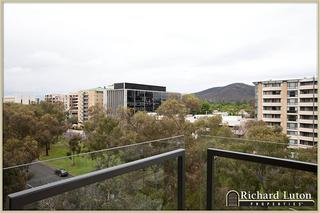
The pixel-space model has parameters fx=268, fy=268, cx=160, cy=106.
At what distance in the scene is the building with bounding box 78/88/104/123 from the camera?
5051 millimetres

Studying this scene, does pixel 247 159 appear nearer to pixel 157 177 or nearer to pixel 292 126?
pixel 157 177

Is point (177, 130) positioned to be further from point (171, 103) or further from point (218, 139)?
point (218, 139)

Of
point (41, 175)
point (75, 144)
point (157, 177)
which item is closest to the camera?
point (41, 175)

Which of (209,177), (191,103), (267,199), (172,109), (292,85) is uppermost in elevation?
(292,85)

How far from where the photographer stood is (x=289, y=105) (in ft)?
16.6

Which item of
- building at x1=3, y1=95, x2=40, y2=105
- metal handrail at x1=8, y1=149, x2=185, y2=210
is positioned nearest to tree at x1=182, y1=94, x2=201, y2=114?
building at x1=3, y1=95, x2=40, y2=105

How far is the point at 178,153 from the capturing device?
7.40 feet

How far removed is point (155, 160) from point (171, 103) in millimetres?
3834

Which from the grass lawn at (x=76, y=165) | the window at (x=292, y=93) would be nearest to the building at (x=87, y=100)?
the grass lawn at (x=76, y=165)

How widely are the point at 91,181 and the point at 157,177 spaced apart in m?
0.74

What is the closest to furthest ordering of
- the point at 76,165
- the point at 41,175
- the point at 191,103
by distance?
the point at 41,175 → the point at 76,165 → the point at 191,103

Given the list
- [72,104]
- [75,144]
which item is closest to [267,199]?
[75,144]

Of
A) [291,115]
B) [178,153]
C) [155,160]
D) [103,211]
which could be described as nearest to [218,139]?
[178,153]

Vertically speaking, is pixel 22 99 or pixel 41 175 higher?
pixel 22 99
